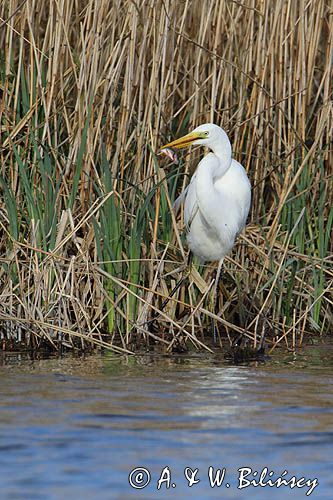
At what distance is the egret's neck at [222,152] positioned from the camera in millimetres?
5671

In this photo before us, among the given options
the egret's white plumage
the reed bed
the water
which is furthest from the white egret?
the water

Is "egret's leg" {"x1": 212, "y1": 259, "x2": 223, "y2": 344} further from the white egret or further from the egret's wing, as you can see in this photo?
the egret's wing

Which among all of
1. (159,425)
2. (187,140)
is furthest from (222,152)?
(159,425)

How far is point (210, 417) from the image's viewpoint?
4117mm

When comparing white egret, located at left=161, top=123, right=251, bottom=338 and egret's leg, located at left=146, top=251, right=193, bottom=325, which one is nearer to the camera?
egret's leg, located at left=146, top=251, right=193, bottom=325

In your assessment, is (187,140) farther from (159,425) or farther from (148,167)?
(159,425)

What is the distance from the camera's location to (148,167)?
19.1 ft

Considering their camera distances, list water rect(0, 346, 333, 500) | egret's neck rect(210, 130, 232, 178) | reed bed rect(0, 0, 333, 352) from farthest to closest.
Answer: egret's neck rect(210, 130, 232, 178), reed bed rect(0, 0, 333, 352), water rect(0, 346, 333, 500)

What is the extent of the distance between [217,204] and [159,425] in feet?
7.21

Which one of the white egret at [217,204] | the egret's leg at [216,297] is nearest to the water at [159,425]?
the egret's leg at [216,297]

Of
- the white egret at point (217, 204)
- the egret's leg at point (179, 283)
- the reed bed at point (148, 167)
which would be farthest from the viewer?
the white egret at point (217, 204)

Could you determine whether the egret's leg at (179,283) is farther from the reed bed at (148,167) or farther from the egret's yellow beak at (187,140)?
the egret's yellow beak at (187,140)

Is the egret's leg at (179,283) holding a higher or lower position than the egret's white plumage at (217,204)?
lower

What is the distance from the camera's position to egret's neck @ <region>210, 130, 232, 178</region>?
567cm
